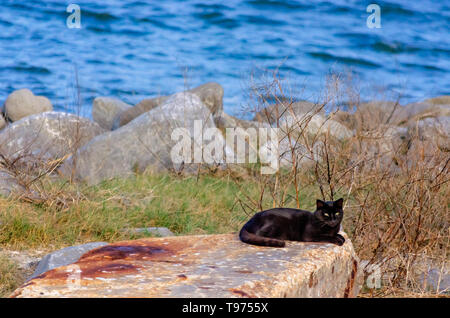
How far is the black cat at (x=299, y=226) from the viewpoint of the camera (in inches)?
150

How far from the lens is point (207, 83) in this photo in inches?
394

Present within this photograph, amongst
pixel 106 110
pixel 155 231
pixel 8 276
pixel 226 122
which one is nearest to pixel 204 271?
pixel 8 276

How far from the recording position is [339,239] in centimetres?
380

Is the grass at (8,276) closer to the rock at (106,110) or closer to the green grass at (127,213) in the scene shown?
the green grass at (127,213)

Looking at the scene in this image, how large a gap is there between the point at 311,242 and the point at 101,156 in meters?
4.38

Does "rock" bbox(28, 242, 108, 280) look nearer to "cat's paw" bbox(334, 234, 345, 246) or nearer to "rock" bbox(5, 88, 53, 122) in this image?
"cat's paw" bbox(334, 234, 345, 246)

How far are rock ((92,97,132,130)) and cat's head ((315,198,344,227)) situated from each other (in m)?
7.40

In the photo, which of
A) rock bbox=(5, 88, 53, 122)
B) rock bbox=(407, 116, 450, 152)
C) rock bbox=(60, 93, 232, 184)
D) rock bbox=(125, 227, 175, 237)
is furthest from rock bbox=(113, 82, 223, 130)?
rock bbox=(125, 227, 175, 237)

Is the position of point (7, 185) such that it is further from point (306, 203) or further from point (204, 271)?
point (204, 271)

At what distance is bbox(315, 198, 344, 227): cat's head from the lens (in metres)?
3.82

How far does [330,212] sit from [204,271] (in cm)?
102

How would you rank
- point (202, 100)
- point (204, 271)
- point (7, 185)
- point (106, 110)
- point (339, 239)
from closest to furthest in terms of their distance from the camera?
point (204, 271), point (339, 239), point (7, 185), point (202, 100), point (106, 110)
